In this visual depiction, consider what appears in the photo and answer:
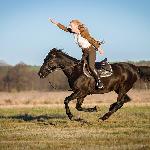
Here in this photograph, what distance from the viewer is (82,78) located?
19516 mm

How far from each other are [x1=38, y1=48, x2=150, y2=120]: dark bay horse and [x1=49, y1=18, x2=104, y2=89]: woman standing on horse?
34 centimetres

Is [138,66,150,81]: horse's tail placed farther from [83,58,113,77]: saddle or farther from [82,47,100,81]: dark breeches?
[82,47,100,81]: dark breeches

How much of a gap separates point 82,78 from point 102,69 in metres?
1.04

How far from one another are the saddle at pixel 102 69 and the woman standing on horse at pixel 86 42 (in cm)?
16

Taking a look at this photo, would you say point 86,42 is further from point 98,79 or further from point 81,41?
point 98,79

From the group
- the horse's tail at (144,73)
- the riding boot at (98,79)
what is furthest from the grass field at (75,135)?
the horse's tail at (144,73)

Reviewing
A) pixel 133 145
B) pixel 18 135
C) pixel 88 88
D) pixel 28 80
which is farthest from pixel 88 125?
pixel 28 80

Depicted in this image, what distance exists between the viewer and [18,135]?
632 inches

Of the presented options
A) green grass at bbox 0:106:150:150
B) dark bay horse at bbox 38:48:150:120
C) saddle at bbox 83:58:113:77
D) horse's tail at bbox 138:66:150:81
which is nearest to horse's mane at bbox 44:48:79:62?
dark bay horse at bbox 38:48:150:120

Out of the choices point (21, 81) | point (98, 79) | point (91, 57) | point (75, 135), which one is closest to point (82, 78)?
point (98, 79)

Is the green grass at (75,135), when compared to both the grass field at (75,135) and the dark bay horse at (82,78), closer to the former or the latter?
the grass field at (75,135)

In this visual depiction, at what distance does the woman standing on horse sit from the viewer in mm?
19219

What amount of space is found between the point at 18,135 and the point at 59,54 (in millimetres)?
5124

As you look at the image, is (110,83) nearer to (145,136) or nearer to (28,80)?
(145,136)
